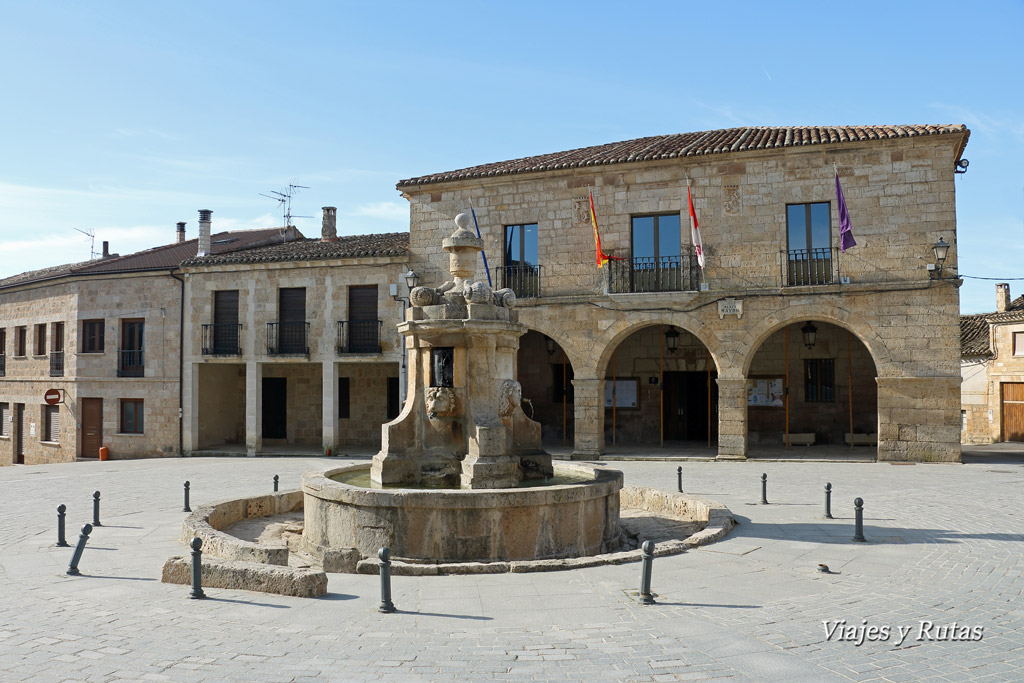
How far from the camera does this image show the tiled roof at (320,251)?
21469 mm

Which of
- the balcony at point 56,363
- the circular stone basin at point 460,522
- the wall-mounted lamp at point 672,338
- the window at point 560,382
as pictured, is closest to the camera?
the circular stone basin at point 460,522

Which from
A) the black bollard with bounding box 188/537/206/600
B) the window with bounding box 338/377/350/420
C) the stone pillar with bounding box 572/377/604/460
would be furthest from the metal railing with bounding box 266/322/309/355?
the black bollard with bounding box 188/537/206/600

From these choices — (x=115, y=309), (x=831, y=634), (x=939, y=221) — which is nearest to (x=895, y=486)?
(x=939, y=221)

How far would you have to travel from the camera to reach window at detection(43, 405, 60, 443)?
2508 cm

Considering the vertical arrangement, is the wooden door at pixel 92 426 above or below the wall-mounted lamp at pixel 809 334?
below

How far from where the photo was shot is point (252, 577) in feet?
20.7

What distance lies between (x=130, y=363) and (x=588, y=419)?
15.0m

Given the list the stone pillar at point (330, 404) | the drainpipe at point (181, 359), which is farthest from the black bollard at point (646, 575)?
the drainpipe at point (181, 359)

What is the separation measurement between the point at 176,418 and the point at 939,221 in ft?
70.9

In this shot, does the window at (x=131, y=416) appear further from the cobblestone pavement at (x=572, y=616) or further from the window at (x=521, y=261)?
the cobblestone pavement at (x=572, y=616)

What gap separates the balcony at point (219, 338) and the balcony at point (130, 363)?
8.44 feet

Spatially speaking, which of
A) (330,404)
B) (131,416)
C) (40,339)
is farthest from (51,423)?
(330,404)

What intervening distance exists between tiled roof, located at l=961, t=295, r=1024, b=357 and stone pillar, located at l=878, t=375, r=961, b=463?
1088cm

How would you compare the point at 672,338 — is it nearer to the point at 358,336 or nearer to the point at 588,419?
the point at 588,419
